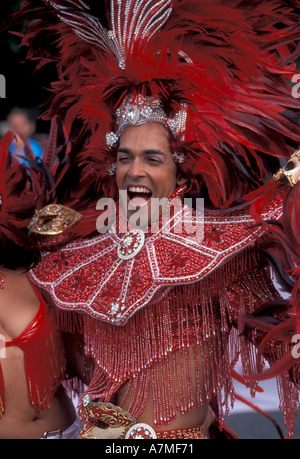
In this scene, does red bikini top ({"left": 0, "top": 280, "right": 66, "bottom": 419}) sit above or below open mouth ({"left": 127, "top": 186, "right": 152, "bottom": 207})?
below

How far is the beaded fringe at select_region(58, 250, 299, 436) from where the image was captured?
208 centimetres

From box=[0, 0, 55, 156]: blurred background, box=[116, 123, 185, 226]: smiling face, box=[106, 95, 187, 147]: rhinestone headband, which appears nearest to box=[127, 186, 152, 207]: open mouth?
box=[116, 123, 185, 226]: smiling face

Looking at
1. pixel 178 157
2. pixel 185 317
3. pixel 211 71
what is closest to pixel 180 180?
pixel 178 157

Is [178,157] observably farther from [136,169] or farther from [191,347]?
[191,347]

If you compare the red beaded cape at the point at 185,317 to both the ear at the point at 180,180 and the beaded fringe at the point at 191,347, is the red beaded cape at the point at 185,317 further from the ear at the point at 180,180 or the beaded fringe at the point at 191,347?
the ear at the point at 180,180

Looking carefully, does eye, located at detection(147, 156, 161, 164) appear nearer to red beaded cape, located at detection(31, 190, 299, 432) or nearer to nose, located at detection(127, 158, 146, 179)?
nose, located at detection(127, 158, 146, 179)

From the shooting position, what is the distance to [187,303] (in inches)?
83.7

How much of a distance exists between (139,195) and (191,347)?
0.60m

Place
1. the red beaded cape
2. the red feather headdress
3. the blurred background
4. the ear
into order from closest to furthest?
1. the red beaded cape
2. the red feather headdress
3. the ear
4. the blurred background

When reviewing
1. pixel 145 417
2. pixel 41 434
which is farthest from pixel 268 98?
pixel 41 434

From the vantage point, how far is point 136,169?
221 cm

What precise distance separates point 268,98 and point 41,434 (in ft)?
5.19

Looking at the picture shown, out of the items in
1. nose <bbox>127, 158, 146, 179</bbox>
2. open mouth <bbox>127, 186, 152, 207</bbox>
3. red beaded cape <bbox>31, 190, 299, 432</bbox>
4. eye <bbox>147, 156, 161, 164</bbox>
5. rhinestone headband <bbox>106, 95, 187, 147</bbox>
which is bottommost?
red beaded cape <bbox>31, 190, 299, 432</bbox>

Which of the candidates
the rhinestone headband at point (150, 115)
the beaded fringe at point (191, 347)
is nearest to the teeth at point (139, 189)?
the rhinestone headband at point (150, 115)
